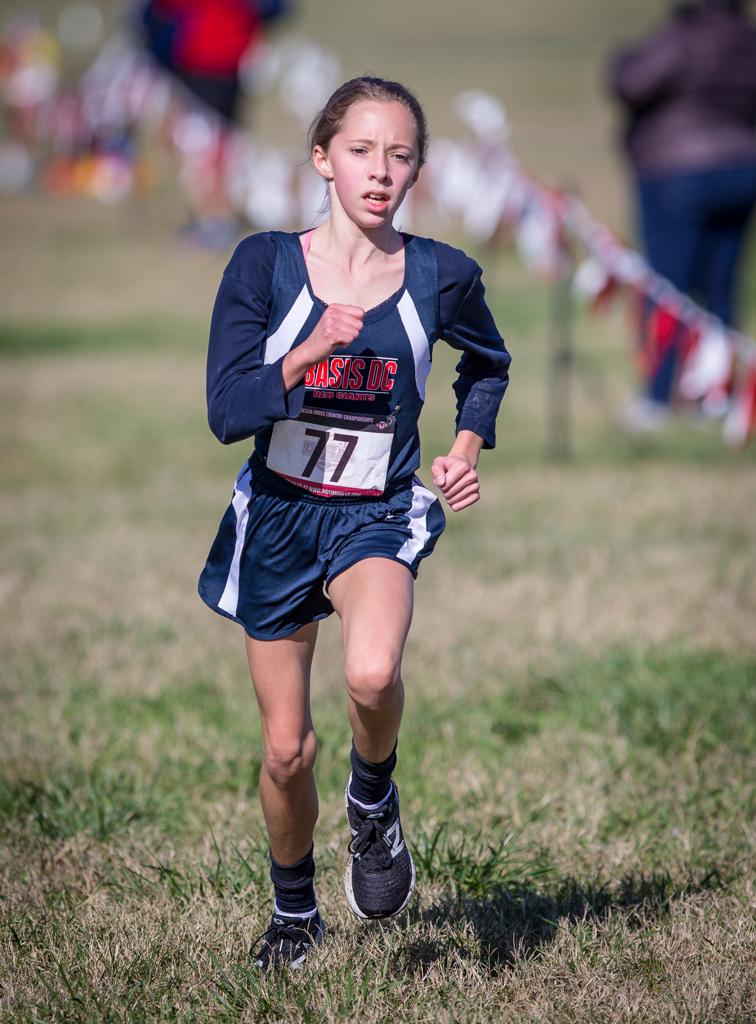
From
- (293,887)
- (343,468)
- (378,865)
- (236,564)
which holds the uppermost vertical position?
→ (343,468)

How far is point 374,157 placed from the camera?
10.8 feet

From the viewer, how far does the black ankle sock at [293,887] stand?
11.4 ft

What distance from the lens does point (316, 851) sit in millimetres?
4086

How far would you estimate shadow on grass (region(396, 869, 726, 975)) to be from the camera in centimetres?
345

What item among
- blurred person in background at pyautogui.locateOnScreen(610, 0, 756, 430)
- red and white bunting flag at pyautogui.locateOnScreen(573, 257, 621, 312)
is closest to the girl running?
red and white bunting flag at pyautogui.locateOnScreen(573, 257, 621, 312)

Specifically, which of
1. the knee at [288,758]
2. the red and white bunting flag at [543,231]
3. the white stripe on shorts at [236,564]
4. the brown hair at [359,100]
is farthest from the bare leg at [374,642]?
the red and white bunting flag at [543,231]

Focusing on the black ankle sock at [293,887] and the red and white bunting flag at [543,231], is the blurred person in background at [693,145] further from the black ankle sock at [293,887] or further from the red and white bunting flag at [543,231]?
the black ankle sock at [293,887]

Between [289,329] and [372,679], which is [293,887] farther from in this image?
[289,329]

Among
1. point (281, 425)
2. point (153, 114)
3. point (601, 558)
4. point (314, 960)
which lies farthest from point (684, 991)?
point (153, 114)

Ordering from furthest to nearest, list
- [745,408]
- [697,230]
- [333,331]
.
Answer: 1. [697,230]
2. [745,408]
3. [333,331]

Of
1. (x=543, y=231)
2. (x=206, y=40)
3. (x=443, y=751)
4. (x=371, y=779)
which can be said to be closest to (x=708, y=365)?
(x=543, y=231)

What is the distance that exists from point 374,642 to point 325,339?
67cm

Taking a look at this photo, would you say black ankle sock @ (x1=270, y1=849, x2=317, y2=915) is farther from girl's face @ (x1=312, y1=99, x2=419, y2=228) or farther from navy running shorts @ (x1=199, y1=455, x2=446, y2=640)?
girl's face @ (x1=312, y1=99, x2=419, y2=228)

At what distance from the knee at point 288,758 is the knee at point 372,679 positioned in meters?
0.26
